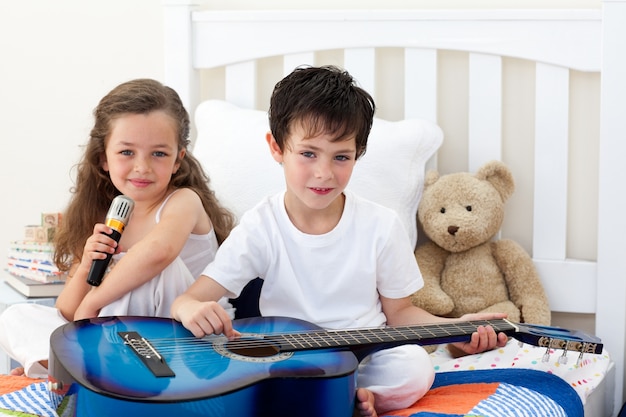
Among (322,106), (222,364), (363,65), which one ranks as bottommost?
(222,364)

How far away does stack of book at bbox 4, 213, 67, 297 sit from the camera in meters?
2.04

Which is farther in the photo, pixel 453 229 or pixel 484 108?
pixel 484 108

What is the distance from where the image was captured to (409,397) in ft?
4.85

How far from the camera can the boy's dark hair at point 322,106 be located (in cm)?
157

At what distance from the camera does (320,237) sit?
5.49ft

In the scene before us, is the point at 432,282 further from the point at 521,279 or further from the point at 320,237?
the point at 320,237

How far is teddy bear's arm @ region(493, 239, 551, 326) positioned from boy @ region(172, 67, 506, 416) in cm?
34

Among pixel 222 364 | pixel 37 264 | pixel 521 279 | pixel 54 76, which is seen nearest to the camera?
pixel 222 364

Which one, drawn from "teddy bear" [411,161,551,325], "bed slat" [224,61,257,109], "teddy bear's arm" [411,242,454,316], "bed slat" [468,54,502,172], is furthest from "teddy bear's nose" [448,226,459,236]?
"bed slat" [224,61,257,109]

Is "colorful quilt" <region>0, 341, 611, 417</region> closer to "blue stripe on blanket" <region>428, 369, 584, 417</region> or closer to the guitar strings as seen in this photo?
"blue stripe on blanket" <region>428, 369, 584, 417</region>

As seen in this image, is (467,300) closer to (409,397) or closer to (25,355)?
(409,397)

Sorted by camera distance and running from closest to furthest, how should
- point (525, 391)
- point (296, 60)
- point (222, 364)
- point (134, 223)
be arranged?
point (222, 364)
point (525, 391)
point (134, 223)
point (296, 60)

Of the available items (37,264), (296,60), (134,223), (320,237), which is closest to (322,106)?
(320,237)

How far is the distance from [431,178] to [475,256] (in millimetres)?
195
